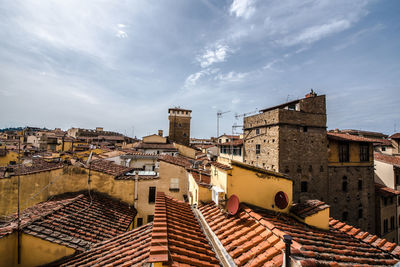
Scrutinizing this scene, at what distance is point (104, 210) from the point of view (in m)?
8.59

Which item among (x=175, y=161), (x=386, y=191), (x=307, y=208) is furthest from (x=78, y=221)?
(x=386, y=191)

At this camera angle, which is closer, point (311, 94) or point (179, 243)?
point (179, 243)

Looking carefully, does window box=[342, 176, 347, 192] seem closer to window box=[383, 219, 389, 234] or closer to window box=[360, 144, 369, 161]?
window box=[360, 144, 369, 161]

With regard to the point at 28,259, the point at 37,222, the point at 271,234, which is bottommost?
the point at 28,259

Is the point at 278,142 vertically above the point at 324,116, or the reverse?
the point at 324,116

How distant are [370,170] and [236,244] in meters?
23.4

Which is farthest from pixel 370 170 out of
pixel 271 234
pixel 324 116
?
pixel 271 234

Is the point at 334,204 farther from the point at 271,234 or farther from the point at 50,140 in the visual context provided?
the point at 50,140

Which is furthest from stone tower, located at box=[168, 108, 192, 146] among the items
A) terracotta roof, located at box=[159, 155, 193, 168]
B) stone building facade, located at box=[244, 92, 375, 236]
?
terracotta roof, located at box=[159, 155, 193, 168]

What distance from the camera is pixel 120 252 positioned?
5.01 meters

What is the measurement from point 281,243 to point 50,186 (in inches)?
438

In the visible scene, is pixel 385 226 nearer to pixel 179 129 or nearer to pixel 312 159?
pixel 312 159

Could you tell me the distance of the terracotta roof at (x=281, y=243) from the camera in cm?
380

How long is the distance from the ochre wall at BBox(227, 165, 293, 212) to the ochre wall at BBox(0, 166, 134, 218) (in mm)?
7108
